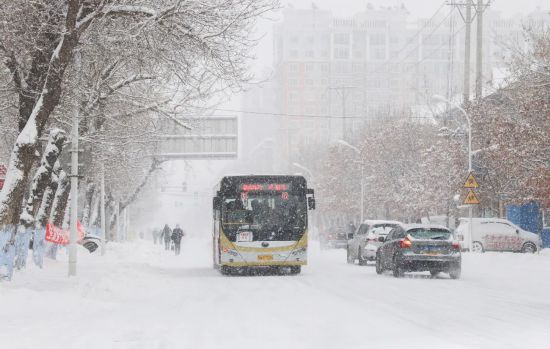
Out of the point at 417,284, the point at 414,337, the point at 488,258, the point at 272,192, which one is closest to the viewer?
the point at 414,337

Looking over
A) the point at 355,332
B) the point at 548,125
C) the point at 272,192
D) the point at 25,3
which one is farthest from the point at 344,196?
the point at 355,332

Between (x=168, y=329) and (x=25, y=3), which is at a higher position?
(x=25, y=3)

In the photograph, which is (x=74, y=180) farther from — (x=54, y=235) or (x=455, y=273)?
(x=455, y=273)

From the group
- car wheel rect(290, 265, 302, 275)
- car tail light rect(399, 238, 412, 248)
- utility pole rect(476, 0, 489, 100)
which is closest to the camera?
car tail light rect(399, 238, 412, 248)

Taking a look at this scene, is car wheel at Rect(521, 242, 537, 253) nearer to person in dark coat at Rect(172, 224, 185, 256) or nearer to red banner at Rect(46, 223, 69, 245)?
person in dark coat at Rect(172, 224, 185, 256)

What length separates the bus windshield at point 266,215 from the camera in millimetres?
26734

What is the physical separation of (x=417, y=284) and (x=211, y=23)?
26.2 ft

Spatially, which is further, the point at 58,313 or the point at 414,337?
the point at 58,313

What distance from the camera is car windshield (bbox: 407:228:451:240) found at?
24.8 m

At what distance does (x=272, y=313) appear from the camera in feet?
46.5

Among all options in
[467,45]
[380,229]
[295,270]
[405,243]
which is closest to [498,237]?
[467,45]

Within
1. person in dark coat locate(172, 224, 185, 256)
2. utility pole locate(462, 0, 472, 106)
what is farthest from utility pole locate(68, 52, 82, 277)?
Answer: utility pole locate(462, 0, 472, 106)

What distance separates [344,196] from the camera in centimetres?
7906

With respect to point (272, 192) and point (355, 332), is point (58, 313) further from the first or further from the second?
point (272, 192)
